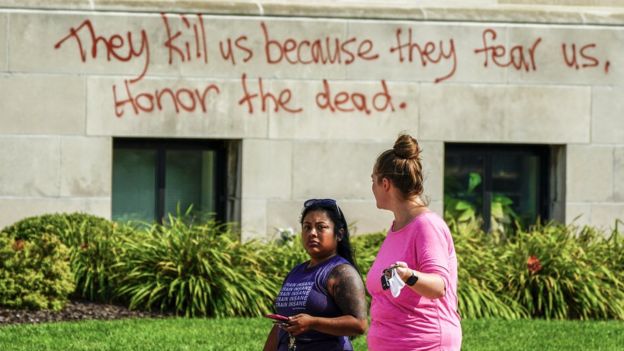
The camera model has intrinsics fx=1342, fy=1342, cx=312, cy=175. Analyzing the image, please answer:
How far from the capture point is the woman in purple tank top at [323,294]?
6.25 metres

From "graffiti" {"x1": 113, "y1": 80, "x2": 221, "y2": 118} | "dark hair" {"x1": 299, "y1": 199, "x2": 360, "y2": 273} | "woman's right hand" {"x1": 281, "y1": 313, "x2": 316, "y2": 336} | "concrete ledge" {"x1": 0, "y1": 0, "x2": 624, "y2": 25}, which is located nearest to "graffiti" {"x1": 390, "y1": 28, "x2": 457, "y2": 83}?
"concrete ledge" {"x1": 0, "y1": 0, "x2": 624, "y2": 25}

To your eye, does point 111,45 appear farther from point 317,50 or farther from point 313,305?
point 313,305

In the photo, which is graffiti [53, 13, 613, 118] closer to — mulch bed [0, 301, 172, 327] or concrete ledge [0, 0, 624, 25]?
concrete ledge [0, 0, 624, 25]

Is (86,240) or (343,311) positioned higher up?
(343,311)

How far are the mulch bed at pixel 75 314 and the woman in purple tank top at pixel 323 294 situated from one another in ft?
19.9

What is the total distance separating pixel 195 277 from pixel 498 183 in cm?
592

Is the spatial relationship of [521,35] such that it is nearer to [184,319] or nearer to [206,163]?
[206,163]

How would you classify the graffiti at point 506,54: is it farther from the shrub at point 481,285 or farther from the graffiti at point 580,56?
the shrub at point 481,285

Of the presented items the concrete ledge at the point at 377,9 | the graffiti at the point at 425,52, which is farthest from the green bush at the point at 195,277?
the graffiti at the point at 425,52

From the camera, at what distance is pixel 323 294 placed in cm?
635

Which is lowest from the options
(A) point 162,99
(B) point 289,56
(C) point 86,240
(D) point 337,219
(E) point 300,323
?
(C) point 86,240

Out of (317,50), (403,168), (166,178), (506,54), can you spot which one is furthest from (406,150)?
(506,54)

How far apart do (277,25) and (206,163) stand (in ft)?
6.66

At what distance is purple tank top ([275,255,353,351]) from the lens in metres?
6.33
